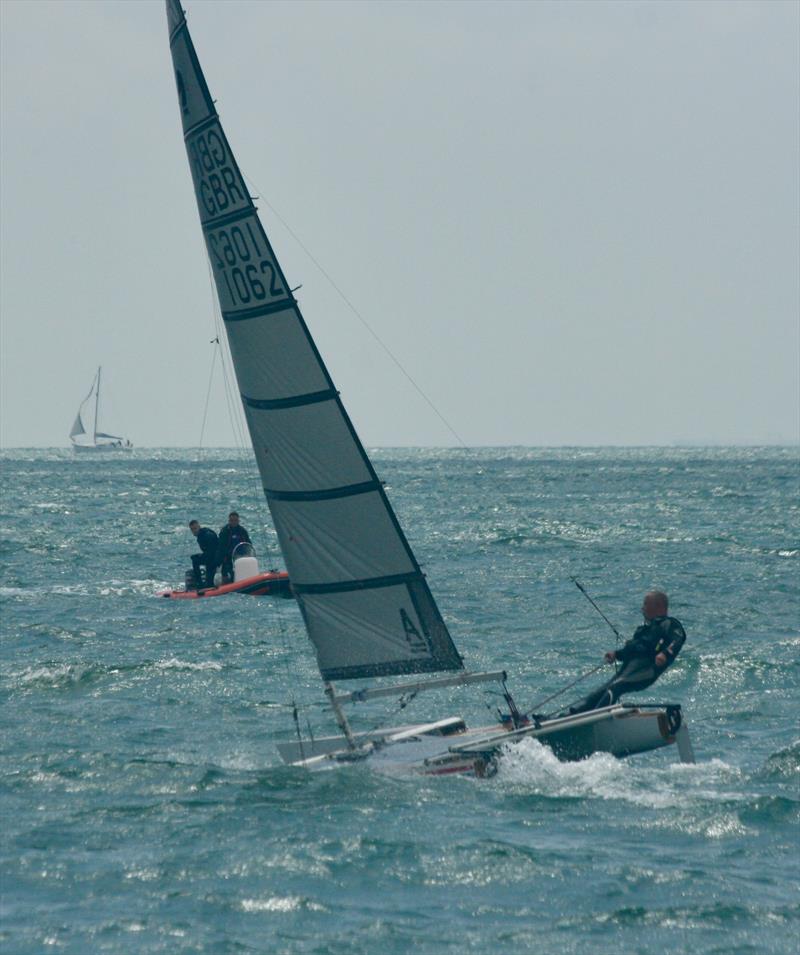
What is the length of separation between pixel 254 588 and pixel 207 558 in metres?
1.38

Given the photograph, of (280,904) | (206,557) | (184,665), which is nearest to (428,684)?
(280,904)

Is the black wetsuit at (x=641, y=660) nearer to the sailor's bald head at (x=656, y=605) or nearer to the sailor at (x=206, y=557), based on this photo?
the sailor's bald head at (x=656, y=605)

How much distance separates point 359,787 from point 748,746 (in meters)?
4.04

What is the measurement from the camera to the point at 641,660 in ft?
44.0

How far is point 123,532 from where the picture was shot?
47.0m

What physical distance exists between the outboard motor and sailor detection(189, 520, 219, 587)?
1.33 feet

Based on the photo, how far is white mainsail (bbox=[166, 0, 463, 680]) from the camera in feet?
43.2

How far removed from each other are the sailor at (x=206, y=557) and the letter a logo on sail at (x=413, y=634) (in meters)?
13.9

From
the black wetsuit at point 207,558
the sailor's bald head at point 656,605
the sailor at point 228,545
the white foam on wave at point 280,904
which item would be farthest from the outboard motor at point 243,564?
the white foam on wave at point 280,904

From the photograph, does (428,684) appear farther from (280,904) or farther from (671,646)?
(280,904)

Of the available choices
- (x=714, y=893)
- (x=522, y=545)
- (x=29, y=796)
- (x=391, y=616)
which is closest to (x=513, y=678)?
(x=391, y=616)

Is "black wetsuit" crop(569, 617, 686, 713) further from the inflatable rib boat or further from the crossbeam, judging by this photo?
the inflatable rib boat

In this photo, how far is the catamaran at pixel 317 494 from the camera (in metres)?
13.1

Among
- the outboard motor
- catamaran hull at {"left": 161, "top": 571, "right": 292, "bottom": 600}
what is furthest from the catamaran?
the outboard motor
